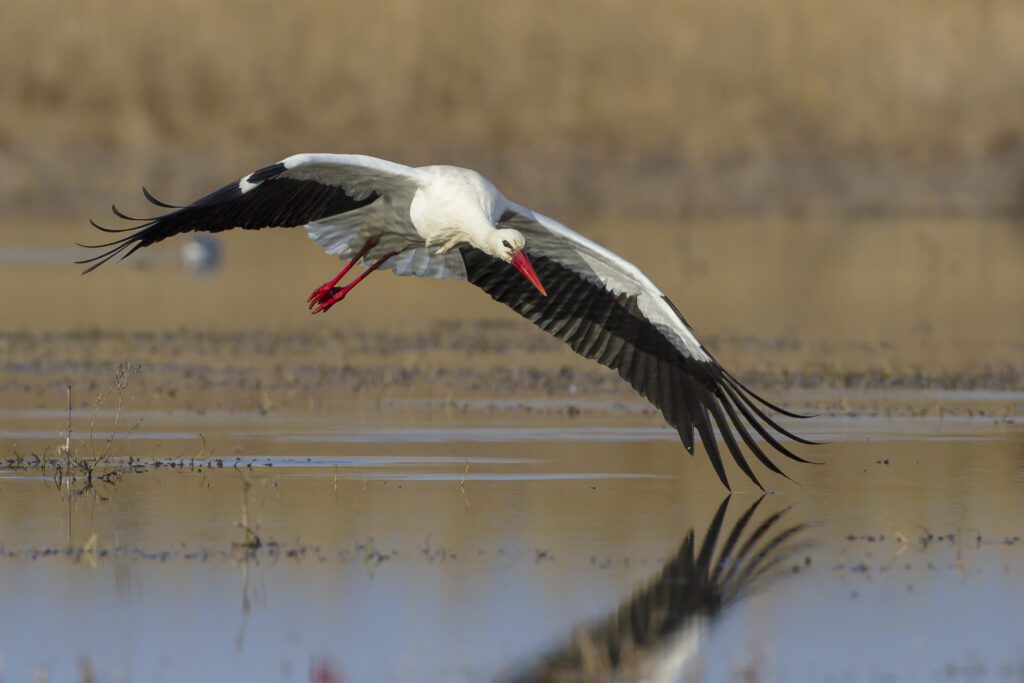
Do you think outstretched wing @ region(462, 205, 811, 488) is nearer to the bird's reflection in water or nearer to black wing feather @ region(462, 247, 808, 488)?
black wing feather @ region(462, 247, 808, 488)

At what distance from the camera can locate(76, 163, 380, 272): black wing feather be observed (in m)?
10.0

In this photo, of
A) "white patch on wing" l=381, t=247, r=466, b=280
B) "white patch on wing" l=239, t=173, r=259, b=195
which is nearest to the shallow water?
"white patch on wing" l=381, t=247, r=466, b=280

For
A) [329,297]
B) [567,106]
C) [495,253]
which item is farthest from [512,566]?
[567,106]

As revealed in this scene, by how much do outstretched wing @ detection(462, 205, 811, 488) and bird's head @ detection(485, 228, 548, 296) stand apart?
23cm

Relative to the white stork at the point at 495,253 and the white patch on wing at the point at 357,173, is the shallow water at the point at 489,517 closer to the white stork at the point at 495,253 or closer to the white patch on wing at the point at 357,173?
the white stork at the point at 495,253

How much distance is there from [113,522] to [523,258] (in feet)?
8.44

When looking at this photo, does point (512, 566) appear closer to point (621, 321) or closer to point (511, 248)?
point (511, 248)

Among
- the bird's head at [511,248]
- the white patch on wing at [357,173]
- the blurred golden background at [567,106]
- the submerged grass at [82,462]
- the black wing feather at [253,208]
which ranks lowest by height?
the submerged grass at [82,462]

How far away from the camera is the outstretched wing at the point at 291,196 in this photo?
10.1 m

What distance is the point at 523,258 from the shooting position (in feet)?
34.6

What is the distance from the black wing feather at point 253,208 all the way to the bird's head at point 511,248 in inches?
35.3

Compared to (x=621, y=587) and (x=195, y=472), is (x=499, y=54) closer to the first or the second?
(x=195, y=472)

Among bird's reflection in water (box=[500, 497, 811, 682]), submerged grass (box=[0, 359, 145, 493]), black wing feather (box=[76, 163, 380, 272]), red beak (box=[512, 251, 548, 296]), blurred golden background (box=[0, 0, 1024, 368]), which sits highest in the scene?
blurred golden background (box=[0, 0, 1024, 368])

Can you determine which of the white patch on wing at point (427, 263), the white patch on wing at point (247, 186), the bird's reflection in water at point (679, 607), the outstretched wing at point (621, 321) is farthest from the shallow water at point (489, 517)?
the white patch on wing at point (247, 186)
